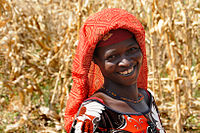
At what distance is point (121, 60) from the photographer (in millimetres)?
1207

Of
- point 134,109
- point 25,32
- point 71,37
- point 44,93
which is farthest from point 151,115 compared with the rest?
point 25,32

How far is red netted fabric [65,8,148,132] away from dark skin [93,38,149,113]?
0.17 feet

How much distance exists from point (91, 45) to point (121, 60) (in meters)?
0.15

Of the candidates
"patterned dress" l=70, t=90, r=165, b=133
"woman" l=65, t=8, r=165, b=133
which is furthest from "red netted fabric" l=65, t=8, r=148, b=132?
"patterned dress" l=70, t=90, r=165, b=133

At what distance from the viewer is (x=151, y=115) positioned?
1.38 metres

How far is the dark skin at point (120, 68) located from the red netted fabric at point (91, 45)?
0.17ft

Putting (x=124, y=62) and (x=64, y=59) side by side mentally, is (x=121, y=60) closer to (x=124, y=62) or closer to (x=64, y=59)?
(x=124, y=62)

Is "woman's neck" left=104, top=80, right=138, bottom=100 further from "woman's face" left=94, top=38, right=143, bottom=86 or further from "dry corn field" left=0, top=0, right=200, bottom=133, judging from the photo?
"dry corn field" left=0, top=0, right=200, bottom=133

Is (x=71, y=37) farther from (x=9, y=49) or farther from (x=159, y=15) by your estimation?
(x=159, y=15)

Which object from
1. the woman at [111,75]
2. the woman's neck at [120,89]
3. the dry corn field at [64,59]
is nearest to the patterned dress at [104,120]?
the woman at [111,75]

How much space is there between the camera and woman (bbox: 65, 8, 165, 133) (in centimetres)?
117

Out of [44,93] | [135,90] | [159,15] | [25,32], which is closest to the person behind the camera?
[135,90]

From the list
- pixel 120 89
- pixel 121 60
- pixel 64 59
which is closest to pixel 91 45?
pixel 121 60

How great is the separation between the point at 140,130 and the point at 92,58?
0.41m
